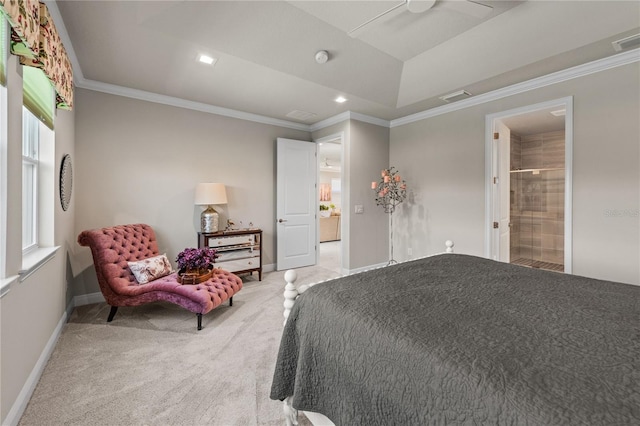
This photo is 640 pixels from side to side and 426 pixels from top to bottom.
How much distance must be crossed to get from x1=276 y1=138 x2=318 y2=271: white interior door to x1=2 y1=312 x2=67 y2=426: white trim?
2904mm

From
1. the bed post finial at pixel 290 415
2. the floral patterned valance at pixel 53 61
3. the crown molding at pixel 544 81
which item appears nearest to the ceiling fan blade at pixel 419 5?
the crown molding at pixel 544 81

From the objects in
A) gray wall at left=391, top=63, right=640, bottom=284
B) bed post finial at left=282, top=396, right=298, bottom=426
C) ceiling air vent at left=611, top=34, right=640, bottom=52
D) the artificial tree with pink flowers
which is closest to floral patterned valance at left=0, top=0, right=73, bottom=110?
bed post finial at left=282, top=396, right=298, bottom=426

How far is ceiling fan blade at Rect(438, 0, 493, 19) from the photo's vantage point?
2016mm

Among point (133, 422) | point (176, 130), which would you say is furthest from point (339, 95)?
point (133, 422)

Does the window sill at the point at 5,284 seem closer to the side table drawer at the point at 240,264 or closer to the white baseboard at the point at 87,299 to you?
the white baseboard at the point at 87,299

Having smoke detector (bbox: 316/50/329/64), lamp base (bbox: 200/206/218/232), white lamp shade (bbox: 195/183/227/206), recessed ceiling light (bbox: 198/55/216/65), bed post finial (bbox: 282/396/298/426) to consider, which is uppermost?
smoke detector (bbox: 316/50/329/64)

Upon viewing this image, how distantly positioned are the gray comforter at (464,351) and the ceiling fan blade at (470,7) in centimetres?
190

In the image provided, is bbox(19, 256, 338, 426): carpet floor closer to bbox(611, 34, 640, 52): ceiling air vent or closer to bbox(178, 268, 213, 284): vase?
bbox(178, 268, 213, 284): vase

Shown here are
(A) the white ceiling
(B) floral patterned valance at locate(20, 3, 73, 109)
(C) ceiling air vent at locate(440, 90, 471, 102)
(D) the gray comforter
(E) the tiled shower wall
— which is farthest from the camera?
(E) the tiled shower wall

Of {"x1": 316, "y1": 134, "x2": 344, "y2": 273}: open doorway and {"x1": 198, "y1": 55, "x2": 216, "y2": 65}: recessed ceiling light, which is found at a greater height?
{"x1": 198, "y1": 55, "x2": 216, "y2": 65}: recessed ceiling light

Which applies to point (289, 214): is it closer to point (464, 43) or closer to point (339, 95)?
point (339, 95)

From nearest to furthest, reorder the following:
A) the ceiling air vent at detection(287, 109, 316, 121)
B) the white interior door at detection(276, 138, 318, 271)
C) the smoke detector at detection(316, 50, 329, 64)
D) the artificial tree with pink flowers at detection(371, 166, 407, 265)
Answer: the smoke detector at detection(316, 50, 329, 64)
the ceiling air vent at detection(287, 109, 316, 121)
the artificial tree with pink flowers at detection(371, 166, 407, 265)
the white interior door at detection(276, 138, 318, 271)

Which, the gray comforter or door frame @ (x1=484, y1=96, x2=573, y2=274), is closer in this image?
the gray comforter

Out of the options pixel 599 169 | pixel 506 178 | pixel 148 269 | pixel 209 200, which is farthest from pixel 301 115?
pixel 599 169
